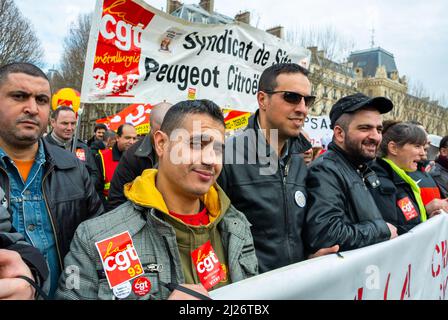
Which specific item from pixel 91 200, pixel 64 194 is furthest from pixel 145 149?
pixel 64 194

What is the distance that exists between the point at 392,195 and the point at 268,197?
118 centimetres

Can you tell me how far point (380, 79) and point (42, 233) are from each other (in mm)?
71311

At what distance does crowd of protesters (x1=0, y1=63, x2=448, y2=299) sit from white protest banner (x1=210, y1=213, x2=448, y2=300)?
14 cm

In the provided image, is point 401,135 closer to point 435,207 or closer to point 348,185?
point 435,207

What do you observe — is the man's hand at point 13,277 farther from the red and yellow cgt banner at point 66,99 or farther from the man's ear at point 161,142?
the red and yellow cgt banner at point 66,99

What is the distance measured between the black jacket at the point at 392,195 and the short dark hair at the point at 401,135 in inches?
17.6

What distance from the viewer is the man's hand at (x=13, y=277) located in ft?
4.19

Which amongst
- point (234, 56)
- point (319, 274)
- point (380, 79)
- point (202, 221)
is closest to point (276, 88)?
point (202, 221)

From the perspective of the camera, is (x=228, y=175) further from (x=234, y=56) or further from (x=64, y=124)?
(x=64, y=124)

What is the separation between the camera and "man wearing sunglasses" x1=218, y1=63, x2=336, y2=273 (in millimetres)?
2320

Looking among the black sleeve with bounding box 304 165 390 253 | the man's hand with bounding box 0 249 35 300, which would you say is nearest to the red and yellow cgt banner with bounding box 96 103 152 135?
the black sleeve with bounding box 304 165 390 253

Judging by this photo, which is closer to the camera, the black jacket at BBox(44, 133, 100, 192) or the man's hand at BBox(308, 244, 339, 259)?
the man's hand at BBox(308, 244, 339, 259)

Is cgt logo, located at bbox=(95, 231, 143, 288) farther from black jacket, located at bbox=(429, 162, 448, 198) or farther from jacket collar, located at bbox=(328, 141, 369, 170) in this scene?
black jacket, located at bbox=(429, 162, 448, 198)

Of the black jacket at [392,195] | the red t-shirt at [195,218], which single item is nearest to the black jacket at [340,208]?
the black jacket at [392,195]
